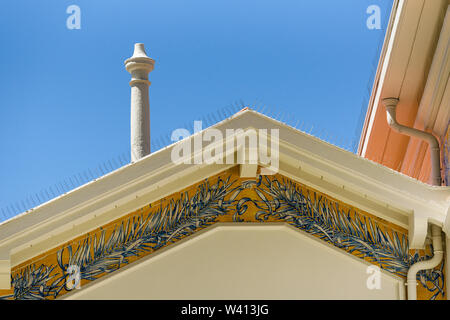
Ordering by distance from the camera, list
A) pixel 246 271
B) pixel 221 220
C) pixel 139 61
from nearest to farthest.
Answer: pixel 246 271 < pixel 221 220 < pixel 139 61

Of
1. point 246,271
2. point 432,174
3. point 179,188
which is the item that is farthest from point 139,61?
point 246,271

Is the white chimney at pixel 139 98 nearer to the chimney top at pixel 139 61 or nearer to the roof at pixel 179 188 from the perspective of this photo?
the chimney top at pixel 139 61

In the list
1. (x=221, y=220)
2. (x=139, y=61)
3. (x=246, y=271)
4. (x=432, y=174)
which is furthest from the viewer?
(x=139, y=61)

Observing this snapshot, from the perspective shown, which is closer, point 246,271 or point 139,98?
point 246,271

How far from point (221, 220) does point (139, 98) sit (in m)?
6.41

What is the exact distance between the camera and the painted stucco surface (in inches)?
230

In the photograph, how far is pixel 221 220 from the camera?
6.09 meters

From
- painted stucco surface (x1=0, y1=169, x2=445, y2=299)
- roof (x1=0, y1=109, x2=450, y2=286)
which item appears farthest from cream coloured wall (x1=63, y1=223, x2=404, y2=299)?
roof (x1=0, y1=109, x2=450, y2=286)

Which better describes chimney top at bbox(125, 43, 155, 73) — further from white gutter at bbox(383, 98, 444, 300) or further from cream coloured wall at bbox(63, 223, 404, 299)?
cream coloured wall at bbox(63, 223, 404, 299)

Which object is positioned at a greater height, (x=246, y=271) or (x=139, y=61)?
(x=139, y=61)

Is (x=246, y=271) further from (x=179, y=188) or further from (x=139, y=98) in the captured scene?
(x=139, y=98)

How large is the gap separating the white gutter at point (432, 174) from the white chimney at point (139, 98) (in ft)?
17.0

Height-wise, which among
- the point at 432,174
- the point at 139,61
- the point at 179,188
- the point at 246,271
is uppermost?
the point at 139,61

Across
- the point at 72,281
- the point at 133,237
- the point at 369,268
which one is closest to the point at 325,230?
the point at 369,268
